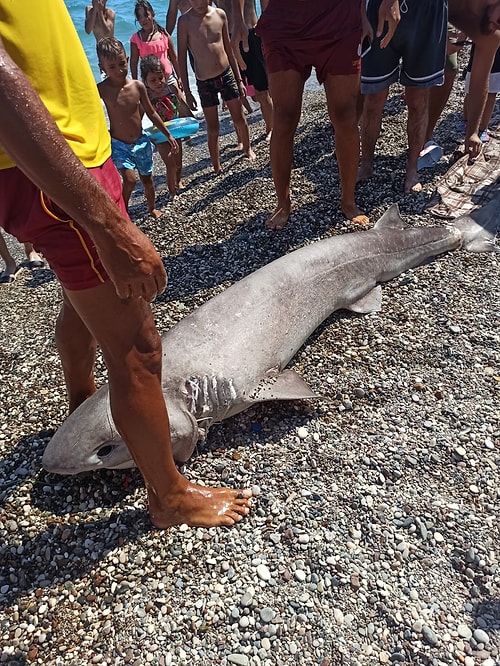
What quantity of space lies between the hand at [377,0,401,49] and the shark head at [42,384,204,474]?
12.9 feet

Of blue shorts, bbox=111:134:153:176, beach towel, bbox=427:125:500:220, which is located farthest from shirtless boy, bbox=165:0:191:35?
beach towel, bbox=427:125:500:220

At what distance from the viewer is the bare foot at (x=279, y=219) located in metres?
5.13

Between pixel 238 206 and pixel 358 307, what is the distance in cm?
248

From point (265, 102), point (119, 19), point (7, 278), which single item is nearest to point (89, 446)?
point (7, 278)

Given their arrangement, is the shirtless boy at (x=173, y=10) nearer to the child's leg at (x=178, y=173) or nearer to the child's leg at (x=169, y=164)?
the child's leg at (x=178, y=173)

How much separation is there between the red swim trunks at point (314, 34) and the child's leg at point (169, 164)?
2.15 metres

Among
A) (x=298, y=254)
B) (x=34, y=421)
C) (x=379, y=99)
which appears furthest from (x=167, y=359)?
(x=379, y=99)

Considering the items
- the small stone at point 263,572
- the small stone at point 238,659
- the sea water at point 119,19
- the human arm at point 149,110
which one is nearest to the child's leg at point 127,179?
the human arm at point 149,110

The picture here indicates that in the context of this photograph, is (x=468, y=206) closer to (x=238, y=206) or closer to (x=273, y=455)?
(x=238, y=206)

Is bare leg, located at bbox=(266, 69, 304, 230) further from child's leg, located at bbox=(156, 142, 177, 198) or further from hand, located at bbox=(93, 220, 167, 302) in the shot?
hand, located at bbox=(93, 220, 167, 302)

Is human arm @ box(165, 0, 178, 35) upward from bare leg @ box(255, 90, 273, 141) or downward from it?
upward

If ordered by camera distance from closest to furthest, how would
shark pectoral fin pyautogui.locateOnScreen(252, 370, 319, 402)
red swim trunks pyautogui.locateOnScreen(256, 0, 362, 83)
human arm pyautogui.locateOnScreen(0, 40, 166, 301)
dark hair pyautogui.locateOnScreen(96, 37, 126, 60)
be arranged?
human arm pyautogui.locateOnScreen(0, 40, 166, 301)
shark pectoral fin pyautogui.locateOnScreen(252, 370, 319, 402)
red swim trunks pyautogui.locateOnScreen(256, 0, 362, 83)
dark hair pyautogui.locateOnScreen(96, 37, 126, 60)

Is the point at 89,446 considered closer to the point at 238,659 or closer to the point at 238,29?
the point at 238,659

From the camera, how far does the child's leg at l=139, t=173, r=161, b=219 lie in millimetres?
5801
